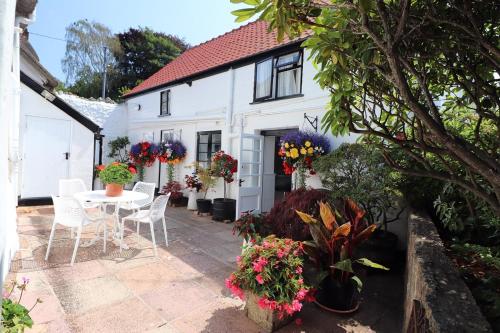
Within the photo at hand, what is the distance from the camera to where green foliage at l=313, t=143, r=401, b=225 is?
160 inches

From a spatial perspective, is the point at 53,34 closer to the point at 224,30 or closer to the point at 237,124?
the point at 224,30

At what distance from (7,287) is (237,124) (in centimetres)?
595

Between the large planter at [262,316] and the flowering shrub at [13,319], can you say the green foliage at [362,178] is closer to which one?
the large planter at [262,316]

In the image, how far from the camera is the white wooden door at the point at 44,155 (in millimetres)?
7969

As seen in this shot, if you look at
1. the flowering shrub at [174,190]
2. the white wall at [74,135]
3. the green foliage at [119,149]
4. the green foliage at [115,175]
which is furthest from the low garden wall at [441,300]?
the green foliage at [119,149]

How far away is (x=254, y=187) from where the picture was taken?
7352 mm

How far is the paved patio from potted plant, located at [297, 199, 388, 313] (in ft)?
0.52

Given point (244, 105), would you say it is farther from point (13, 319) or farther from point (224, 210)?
point (13, 319)

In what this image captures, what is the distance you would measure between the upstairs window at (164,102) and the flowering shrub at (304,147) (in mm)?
6406

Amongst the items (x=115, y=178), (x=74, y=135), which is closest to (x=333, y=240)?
(x=115, y=178)

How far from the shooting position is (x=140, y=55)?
23.3m

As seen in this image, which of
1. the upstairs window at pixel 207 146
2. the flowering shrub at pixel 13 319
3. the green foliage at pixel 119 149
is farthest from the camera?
the green foliage at pixel 119 149

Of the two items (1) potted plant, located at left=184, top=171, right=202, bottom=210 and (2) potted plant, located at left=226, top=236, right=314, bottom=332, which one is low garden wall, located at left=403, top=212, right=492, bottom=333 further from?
(1) potted plant, located at left=184, top=171, right=202, bottom=210

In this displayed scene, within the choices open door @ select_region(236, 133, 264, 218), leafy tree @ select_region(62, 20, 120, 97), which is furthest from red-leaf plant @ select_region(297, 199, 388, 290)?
leafy tree @ select_region(62, 20, 120, 97)
